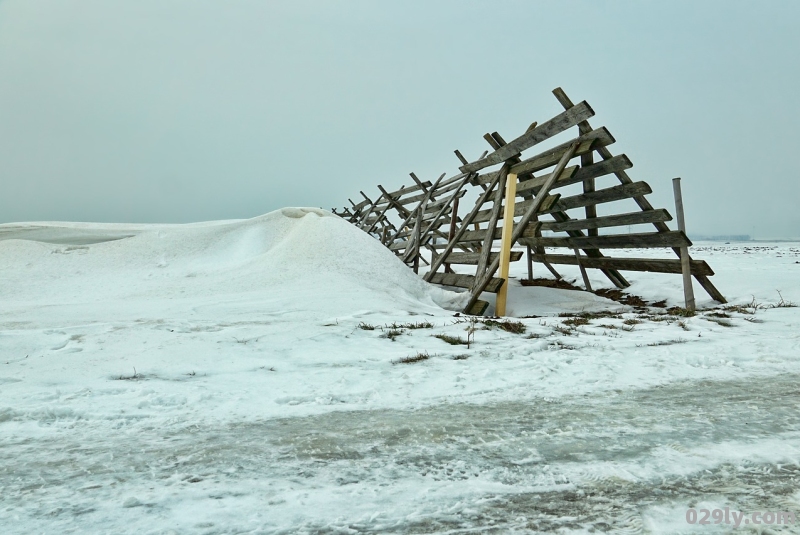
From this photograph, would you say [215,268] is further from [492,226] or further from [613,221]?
[613,221]

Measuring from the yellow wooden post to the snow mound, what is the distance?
0.62 meters

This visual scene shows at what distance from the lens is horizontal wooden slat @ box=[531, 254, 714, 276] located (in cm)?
699

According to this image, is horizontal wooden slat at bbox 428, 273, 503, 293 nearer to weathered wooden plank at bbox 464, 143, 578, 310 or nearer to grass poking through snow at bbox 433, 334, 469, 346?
weathered wooden plank at bbox 464, 143, 578, 310

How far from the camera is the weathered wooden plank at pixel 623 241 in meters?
6.67

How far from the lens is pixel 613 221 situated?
24.1ft

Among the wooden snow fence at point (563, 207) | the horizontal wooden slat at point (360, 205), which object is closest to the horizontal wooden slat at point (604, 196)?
the wooden snow fence at point (563, 207)

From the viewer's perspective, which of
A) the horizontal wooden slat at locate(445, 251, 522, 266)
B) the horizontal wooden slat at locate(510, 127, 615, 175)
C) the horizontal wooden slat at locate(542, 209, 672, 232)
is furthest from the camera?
the horizontal wooden slat at locate(445, 251, 522, 266)

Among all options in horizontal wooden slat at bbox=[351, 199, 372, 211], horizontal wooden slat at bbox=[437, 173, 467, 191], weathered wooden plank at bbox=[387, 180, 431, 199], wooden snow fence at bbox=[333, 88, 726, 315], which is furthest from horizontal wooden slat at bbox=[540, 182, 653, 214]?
horizontal wooden slat at bbox=[351, 199, 372, 211]

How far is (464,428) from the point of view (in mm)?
2410

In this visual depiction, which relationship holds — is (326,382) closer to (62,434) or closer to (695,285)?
(62,434)

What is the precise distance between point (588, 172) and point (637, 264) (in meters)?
1.90

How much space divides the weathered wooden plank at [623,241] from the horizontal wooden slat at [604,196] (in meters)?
0.60

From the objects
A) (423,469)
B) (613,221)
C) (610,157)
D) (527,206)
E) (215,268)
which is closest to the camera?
(423,469)

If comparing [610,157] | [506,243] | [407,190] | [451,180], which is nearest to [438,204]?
[451,180]
